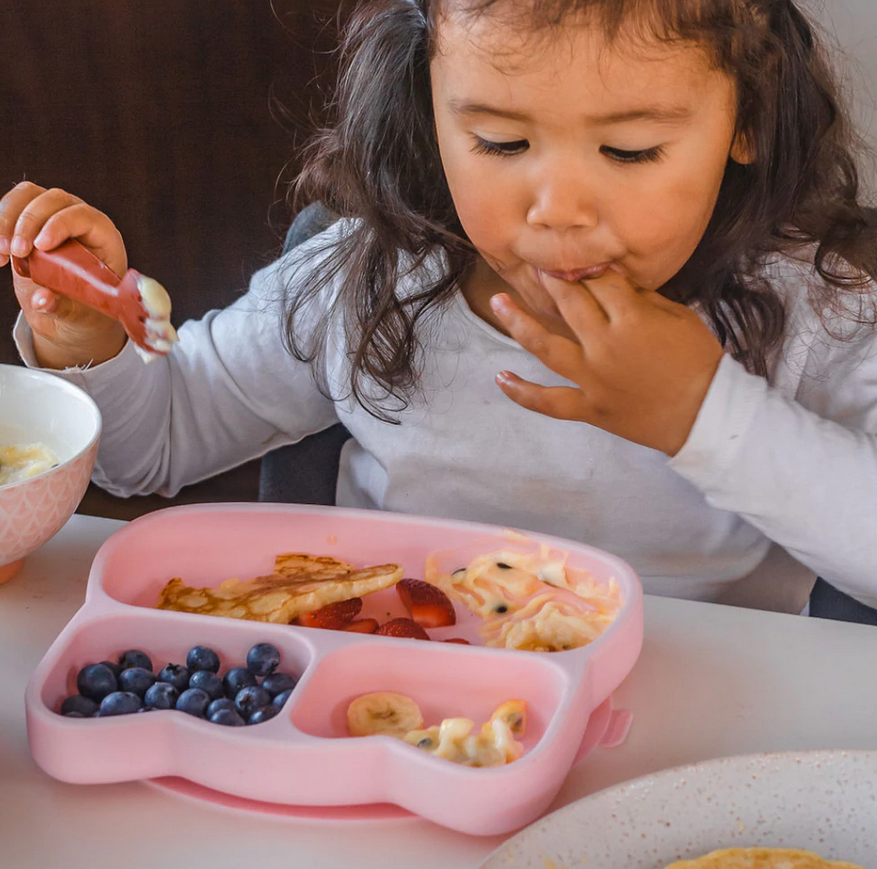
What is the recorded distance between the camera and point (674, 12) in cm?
94

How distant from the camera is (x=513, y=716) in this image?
2.80ft

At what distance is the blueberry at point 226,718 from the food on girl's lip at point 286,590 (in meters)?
0.15

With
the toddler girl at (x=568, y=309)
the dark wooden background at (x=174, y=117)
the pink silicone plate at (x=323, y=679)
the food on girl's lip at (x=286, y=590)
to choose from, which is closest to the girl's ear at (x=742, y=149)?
the toddler girl at (x=568, y=309)

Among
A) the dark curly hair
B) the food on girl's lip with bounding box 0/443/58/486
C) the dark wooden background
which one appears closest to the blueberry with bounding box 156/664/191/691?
the food on girl's lip with bounding box 0/443/58/486

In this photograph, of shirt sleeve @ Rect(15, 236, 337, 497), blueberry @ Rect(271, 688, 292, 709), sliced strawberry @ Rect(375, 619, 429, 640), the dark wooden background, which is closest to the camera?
blueberry @ Rect(271, 688, 292, 709)

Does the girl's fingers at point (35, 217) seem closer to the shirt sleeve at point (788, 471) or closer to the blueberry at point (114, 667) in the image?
the blueberry at point (114, 667)

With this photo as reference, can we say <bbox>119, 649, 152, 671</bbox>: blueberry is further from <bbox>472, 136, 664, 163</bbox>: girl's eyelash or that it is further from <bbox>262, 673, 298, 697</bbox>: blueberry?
<bbox>472, 136, 664, 163</bbox>: girl's eyelash

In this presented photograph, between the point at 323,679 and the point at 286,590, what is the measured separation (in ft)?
0.48

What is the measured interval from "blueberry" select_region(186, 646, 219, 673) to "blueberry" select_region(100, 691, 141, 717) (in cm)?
7

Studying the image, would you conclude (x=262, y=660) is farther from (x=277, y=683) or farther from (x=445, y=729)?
(x=445, y=729)

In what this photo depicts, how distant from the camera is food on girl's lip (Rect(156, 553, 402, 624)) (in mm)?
977

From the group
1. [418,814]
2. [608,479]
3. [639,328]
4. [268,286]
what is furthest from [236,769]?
[268,286]

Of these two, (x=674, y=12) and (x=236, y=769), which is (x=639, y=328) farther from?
(x=236, y=769)

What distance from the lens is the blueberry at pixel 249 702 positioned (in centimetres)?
84
